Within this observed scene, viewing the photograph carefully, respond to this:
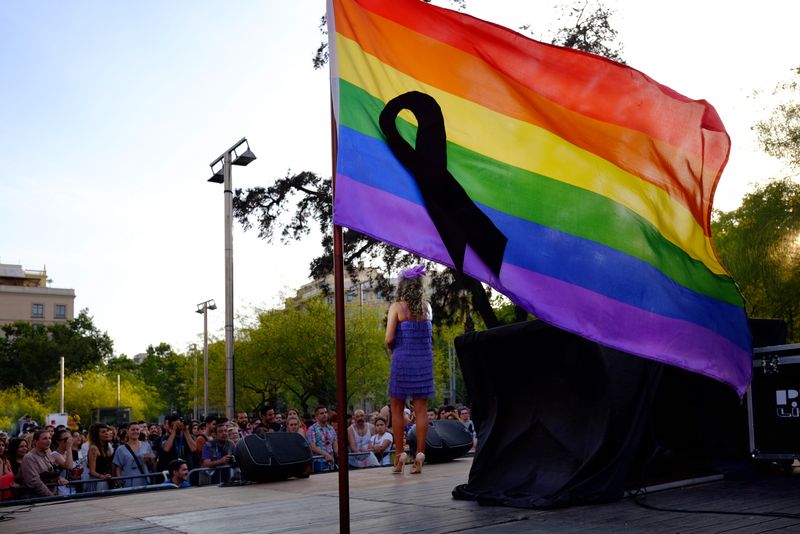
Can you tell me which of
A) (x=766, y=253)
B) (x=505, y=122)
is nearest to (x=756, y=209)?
(x=766, y=253)

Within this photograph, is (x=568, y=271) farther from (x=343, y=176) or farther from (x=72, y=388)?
(x=72, y=388)

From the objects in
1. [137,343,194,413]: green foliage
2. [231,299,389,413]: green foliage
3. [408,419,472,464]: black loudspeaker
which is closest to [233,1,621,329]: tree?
[408,419,472,464]: black loudspeaker

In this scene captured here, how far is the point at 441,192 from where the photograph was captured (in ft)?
13.9

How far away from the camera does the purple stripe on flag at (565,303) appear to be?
12.9 ft

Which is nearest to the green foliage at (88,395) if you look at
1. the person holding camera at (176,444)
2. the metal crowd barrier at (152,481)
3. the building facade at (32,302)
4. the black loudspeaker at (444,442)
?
the building facade at (32,302)

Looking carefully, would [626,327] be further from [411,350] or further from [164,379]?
[164,379]

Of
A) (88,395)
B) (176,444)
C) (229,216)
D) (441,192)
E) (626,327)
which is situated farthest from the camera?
(88,395)

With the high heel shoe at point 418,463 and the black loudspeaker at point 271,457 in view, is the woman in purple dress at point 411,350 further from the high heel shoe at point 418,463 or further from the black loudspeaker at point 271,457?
the black loudspeaker at point 271,457

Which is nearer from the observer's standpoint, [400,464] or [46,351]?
[400,464]

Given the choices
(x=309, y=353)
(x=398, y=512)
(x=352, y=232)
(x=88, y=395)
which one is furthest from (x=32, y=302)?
(x=398, y=512)

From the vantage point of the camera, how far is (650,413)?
5.74 metres

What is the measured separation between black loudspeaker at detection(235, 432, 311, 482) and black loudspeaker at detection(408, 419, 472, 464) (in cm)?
135

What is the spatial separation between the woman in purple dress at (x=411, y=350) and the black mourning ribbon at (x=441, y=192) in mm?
3423

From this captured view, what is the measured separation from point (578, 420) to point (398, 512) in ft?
4.78
